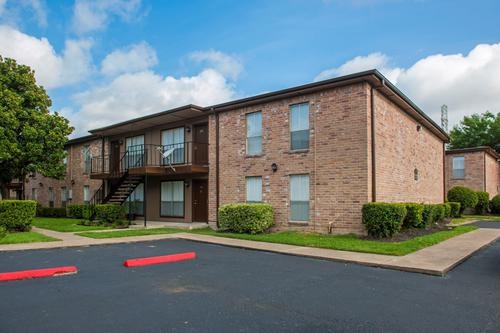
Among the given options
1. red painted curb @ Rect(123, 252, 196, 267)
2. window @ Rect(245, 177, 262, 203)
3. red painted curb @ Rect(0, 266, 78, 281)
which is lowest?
red painted curb @ Rect(123, 252, 196, 267)

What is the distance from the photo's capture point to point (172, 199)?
2048 centimetres

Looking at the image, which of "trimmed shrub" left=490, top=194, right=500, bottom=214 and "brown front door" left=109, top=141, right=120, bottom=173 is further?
"trimmed shrub" left=490, top=194, right=500, bottom=214

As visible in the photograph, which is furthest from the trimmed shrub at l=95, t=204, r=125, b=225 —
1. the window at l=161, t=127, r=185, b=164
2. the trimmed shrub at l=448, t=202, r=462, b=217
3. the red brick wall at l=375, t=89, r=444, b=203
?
the trimmed shrub at l=448, t=202, r=462, b=217

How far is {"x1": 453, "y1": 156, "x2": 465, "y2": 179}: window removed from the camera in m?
30.6

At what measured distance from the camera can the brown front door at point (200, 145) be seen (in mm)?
18797

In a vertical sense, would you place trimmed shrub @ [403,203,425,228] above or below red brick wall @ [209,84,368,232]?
below

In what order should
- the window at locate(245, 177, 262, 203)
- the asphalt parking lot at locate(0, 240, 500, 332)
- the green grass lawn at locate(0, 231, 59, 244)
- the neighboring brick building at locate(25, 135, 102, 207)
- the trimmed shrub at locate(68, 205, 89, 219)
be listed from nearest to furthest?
the asphalt parking lot at locate(0, 240, 500, 332) < the green grass lawn at locate(0, 231, 59, 244) < the window at locate(245, 177, 262, 203) < the trimmed shrub at locate(68, 205, 89, 219) < the neighboring brick building at locate(25, 135, 102, 207)

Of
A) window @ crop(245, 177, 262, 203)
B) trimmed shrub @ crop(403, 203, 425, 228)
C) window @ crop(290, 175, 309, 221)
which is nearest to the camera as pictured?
trimmed shrub @ crop(403, 203, 425, 228)

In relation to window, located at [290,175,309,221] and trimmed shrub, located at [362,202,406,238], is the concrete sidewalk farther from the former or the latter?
window, located at [290,175,309,221]

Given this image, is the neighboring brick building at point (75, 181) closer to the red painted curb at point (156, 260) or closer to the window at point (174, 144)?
the window at point (174, 144)

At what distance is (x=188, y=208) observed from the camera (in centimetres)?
1950

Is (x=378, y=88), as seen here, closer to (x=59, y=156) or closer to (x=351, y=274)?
(x=351, y=274)

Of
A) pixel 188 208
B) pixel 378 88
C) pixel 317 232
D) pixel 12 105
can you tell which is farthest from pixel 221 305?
pixel 12 105

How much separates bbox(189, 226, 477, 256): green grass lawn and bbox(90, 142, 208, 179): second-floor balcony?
4.86 m
